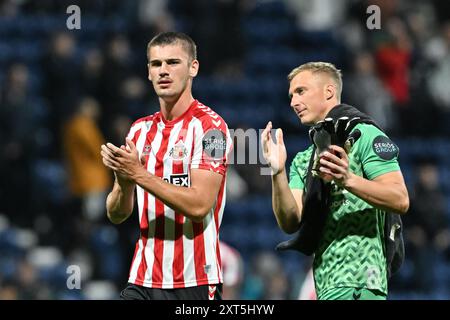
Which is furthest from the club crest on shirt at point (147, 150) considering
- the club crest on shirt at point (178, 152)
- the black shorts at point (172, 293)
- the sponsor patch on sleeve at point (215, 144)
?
the black shorts at point (172, 293)

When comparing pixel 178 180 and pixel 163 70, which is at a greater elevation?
pixel 163 70

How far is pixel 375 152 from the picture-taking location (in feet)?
19.6

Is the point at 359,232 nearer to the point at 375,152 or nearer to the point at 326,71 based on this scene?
the point at 375,152

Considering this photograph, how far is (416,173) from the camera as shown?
14.4 metres

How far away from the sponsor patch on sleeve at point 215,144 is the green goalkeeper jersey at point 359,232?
0.66m

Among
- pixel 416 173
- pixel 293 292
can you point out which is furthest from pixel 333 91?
pixel 416 173

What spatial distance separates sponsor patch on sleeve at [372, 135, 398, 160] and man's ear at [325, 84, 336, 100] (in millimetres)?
477

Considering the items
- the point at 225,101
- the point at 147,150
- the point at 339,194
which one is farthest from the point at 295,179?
the point at 225,101

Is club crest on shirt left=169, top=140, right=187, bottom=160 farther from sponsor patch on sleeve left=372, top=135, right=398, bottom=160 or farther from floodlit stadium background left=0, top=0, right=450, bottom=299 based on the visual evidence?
floodlit stadium background left=0, top=0, right=450, bottom=299

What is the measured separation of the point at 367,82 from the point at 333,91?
27.3ft

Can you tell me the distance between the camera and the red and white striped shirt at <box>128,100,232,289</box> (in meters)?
6.17

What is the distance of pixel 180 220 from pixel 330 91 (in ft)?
3.63

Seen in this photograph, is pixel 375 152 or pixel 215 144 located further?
pixel 215 144
